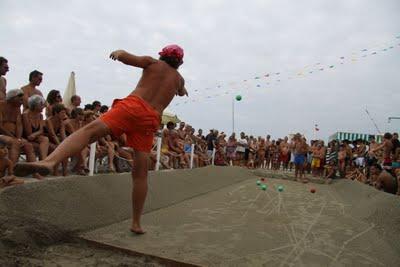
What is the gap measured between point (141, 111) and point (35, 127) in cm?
288

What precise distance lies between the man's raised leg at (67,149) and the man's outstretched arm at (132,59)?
593 millimetres

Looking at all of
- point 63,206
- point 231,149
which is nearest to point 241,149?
point 231,149

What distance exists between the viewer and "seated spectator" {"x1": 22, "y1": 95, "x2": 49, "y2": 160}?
5414 millimetres

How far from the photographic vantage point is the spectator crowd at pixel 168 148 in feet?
17.0

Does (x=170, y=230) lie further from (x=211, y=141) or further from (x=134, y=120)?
(x=211, y=141)

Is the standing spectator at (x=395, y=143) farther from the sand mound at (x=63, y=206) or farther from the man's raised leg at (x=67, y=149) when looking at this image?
the man's raised leg at (x=67, y=149)

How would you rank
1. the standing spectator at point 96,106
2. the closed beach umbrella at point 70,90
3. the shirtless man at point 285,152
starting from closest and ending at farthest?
the standing spectator at point 96,106 < the closed beach umbrella at point 70,90 < the shirtless man at point 285,152

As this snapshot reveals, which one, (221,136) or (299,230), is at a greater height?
(221,136)

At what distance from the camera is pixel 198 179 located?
8539 mm

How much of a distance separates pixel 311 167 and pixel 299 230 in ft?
39.8

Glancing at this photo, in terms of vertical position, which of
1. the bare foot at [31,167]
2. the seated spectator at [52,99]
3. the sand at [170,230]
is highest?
the seated spectator at [52,99]

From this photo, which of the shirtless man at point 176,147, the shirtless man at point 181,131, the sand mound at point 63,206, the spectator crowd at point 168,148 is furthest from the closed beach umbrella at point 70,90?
the sand mound at point 63,206

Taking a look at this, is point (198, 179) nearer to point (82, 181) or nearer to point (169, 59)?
point (82, 181)

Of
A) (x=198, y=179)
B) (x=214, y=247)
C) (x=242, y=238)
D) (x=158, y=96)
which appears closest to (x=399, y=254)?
(x=242, y=238)
